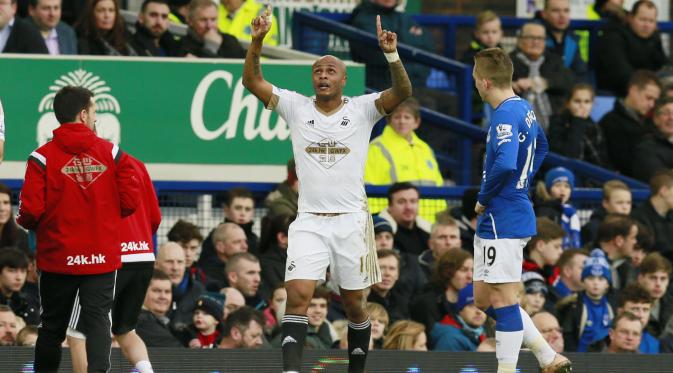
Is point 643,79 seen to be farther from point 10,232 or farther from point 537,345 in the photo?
point 537,345

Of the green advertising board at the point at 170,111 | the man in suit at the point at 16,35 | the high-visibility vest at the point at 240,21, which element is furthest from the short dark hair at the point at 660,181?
the man in suit at the point at 16,35

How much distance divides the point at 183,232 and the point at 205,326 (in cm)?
127

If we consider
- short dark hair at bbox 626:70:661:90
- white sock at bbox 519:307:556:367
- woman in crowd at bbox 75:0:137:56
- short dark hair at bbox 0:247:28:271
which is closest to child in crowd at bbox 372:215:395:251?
short dark hair at bbox 0:247:28:271

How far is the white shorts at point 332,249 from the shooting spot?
11.4 metres

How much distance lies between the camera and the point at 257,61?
38.2 feet

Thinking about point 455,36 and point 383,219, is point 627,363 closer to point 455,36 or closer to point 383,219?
point 383,219

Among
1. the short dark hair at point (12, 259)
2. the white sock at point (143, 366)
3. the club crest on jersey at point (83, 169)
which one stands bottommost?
the white sock at point (143, 366)

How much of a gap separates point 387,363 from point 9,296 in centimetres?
281

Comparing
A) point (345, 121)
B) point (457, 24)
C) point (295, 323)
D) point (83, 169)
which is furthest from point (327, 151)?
point (457, 24)

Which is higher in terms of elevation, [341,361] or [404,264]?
[404,264]

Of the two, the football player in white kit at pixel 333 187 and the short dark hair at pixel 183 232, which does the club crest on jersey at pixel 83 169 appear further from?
the short dark hair at pixel 183 232

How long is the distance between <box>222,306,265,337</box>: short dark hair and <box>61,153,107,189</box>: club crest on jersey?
2.83 m

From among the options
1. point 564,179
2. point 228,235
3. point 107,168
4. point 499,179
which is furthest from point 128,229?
point 564,179

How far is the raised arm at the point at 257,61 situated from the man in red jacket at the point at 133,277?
0.91 metres
